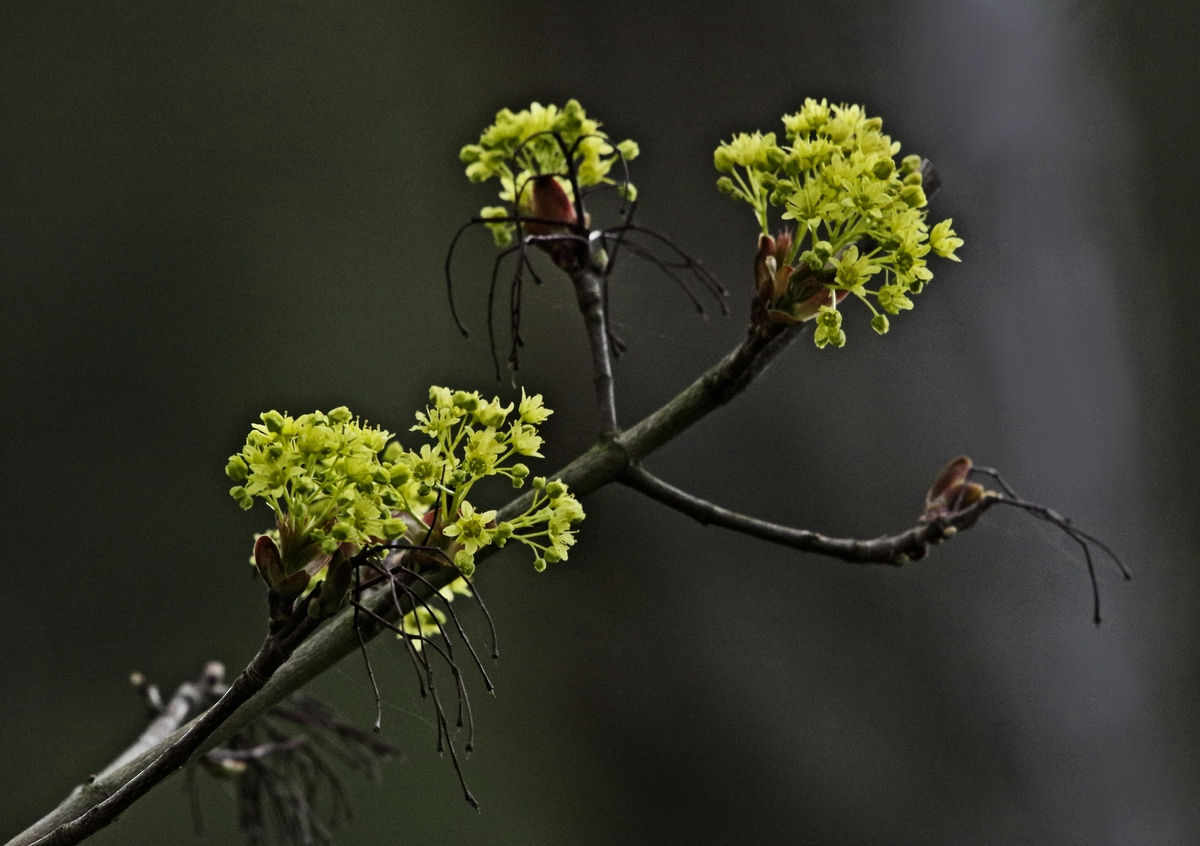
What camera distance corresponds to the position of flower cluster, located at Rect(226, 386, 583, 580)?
0.34 m

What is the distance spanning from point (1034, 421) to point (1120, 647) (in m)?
0.31

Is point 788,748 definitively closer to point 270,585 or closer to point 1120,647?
point 1120,647

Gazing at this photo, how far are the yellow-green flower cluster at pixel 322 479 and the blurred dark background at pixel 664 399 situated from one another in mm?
1017

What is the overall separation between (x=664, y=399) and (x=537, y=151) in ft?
3.49

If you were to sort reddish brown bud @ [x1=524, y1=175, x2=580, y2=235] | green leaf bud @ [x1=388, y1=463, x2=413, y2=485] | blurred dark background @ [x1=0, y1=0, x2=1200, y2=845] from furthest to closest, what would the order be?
1. blurred dark background @ [x1=0, y1=0, x2=1200, y2=845]
2. reddish brown bud @ [x1=524, y1=175, x2=580, y2=235]
3. green leaf bud @ [x1=388, y1=463, x2=413, y2=485]

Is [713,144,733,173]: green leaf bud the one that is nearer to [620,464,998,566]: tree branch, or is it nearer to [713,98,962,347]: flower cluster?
[713,98,962,347]: flower cluster

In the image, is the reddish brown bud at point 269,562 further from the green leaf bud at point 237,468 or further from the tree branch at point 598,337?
the tree branch at point 598,337

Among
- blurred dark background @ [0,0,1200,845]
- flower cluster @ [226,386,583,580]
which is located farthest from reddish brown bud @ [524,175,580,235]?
blurred dark background @ [0,0,1200,845]

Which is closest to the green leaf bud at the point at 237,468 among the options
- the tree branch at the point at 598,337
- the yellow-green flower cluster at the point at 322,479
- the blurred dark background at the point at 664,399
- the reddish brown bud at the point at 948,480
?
the yellow-green flower cluster at the point at 322,479

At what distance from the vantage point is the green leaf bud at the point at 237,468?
1.13 ft

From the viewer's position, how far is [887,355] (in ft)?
4.97

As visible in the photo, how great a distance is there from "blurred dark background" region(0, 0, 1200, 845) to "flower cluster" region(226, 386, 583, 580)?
1007 mm

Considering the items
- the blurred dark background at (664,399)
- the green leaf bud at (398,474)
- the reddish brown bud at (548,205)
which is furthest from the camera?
the blurred dark background at (664,399)

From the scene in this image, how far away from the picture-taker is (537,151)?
44 cm
